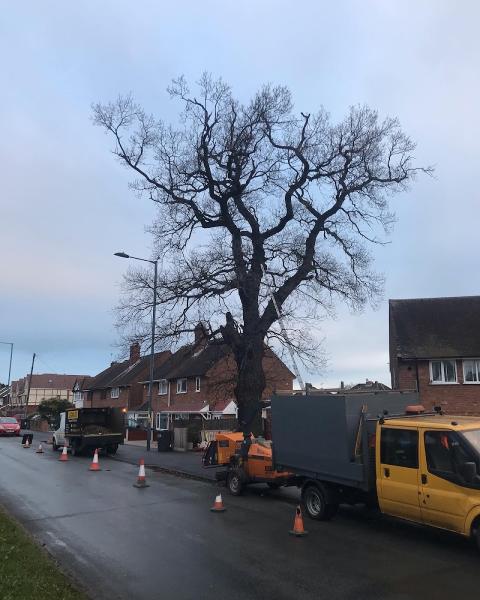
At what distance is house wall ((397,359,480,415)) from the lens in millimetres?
26188

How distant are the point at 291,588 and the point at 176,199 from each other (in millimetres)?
16944

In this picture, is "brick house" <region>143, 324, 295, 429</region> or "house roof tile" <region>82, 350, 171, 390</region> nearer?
"brick house" <region>143, 324, 295, 429</region>

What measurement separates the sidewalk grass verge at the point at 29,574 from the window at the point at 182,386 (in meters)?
33.5

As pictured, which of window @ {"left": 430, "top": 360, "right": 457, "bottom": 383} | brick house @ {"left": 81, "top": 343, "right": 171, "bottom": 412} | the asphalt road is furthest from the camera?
brick house @ {"left": 81, "top": 343, "right": 171, "bottom": 412}

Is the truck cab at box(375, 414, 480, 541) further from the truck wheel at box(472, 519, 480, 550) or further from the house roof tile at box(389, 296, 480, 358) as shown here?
the house roof tile at box(389, 296, 480, 358)

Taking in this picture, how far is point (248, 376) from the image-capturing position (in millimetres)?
19625

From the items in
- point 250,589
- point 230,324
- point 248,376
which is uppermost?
point 230,324

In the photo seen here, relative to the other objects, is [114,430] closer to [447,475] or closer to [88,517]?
[88,517]

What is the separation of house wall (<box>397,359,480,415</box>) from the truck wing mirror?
19191 millimetres

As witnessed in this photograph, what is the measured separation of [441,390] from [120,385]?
35.7 metres

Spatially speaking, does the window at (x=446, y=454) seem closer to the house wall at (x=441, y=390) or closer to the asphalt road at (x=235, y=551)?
the asphalt road at (x=235, y=551)

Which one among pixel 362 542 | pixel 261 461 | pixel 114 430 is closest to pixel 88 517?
pixel 261 461

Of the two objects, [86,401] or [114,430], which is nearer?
[114,430]

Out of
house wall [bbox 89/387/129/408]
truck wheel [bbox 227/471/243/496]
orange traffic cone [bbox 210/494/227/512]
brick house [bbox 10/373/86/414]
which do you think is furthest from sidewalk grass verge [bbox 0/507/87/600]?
brick house [bbox 10/373/86/414]
